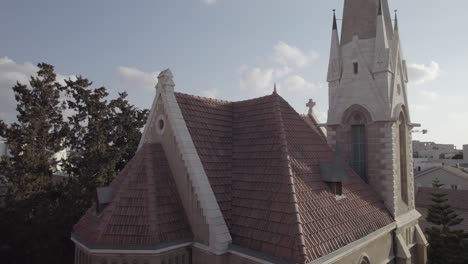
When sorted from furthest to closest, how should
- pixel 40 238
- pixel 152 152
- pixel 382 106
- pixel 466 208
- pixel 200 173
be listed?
pixel 466 208 < pixel 40 238 < pixel 382 106 < pixel 152 152 < pixel 200 173

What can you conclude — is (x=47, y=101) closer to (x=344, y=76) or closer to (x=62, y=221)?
(x=62, y=221)

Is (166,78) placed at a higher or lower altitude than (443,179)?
higher

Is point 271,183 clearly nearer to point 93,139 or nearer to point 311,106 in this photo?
point 311,106

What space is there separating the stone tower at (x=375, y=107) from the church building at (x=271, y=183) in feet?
0.18

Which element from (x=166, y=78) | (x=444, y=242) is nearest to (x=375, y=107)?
(x=166, y=78)

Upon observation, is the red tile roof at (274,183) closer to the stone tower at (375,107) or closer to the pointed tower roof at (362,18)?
the stone tower at (375,107)

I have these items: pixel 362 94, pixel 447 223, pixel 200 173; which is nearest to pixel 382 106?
pixel 362 94

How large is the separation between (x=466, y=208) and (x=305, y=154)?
29730 mm

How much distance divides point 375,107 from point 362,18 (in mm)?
4952

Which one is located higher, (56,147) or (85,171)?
(56,147)

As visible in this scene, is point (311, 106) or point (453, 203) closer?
point (311, 106)

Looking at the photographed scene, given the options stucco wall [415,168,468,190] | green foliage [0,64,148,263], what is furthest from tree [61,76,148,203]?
stucco wall [415,168,468,190]

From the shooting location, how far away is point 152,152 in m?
11.6

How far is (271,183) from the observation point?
32.2 feet
